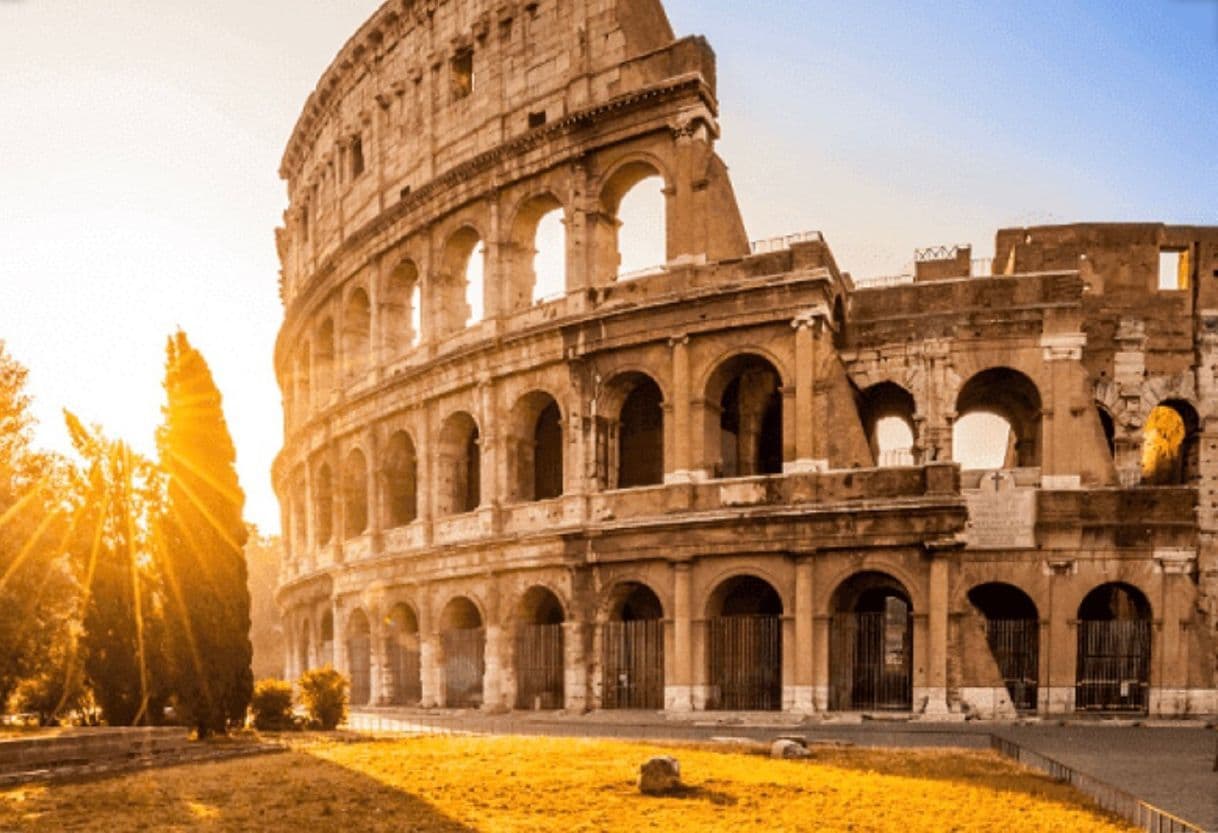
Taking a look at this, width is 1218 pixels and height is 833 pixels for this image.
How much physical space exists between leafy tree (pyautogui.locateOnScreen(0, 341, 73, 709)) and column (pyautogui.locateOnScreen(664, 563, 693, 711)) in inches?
434

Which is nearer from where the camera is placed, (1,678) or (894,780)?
(894,780)

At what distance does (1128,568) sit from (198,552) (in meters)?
16.7

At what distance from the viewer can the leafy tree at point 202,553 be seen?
16.1 meters

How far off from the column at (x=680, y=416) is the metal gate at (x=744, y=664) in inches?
Result: 113

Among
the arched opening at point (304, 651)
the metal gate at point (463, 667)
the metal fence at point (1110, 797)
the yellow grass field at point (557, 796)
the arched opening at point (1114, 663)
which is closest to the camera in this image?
the metal fence at point (1110, 797)

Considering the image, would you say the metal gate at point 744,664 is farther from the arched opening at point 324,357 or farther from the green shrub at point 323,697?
the arched opening at point 324,357

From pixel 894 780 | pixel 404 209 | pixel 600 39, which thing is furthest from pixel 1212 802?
pixel 404 209

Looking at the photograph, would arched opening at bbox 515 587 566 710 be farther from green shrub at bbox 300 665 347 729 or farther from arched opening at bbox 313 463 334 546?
arched opening at bbox 313 463 334 546

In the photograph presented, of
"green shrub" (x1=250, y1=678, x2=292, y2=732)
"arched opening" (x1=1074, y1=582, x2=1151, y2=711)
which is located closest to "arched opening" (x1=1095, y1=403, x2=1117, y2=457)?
"arched opening" (x1=1074, y1=582, x2=1151, y2=711)

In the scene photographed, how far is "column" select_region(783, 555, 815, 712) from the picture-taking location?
18219 mm

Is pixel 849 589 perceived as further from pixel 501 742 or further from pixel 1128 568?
pixel 501 742

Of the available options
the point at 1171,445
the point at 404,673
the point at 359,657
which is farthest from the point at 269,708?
the point at 1171,445

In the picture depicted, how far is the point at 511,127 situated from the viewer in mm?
22828

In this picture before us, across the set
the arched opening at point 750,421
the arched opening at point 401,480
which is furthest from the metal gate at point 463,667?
the arched opening at point 750,421
